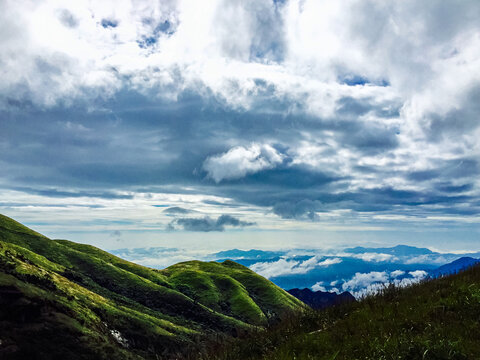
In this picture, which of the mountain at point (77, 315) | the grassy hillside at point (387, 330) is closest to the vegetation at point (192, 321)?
the grassy hillside at point (387, 330)

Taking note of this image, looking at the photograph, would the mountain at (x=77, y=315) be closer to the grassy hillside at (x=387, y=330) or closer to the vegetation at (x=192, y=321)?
the vegetation at (x=192, y=321)

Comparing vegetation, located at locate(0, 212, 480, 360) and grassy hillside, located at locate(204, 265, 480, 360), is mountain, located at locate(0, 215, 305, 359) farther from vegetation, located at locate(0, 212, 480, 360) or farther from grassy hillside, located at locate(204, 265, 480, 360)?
grassy hillside, located at locate(204, 265, 480, 360)

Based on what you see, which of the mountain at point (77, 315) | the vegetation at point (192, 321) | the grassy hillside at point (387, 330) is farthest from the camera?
the mountain at point (77, 315)

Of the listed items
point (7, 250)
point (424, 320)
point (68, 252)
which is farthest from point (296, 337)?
point (68, 252)

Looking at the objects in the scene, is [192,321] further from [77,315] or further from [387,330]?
[387,330]

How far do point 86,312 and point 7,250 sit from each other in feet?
113

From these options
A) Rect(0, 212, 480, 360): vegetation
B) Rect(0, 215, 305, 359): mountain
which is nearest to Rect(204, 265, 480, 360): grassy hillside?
Rect(0, 212, 480, 360): vegetation

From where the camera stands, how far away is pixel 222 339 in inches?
501

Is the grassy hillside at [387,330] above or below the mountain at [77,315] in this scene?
above

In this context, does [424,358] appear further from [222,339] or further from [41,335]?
[41,335]

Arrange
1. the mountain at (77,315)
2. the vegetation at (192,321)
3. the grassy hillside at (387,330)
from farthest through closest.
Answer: the mountain at (77,315) → the vegetation at (192,321) → the grassy hillside at (387,330)

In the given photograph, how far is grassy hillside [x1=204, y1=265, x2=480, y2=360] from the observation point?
851 centimetres

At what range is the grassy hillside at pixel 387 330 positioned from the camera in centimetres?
851

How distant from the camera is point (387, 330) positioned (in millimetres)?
10078
